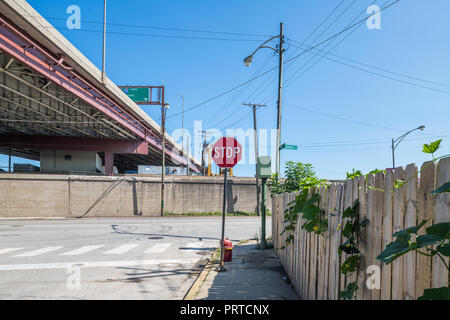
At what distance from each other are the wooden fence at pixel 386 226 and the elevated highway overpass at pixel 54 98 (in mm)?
15003

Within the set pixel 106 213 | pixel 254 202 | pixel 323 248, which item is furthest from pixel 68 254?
pixel 254 202

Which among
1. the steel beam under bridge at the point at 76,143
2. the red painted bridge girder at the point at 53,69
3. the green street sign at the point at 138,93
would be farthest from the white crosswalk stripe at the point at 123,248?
the green street sign at the point at 138,93

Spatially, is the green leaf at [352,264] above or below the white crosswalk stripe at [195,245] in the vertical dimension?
above

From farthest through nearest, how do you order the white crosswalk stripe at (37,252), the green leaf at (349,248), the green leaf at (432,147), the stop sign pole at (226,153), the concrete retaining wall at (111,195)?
1. the concrete retaining wall at (111,195)
2. the white crosswalk stripe at (37,252)
3. the stop sign pole at (226,153)
4. the green leaf at (349,248)
5. the green leaf at (432,147)

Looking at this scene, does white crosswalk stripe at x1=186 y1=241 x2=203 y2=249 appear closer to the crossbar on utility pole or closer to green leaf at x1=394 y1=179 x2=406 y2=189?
the crossbar on utility pole

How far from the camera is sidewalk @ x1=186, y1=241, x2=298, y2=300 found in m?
4.66

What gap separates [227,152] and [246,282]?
2.80 m

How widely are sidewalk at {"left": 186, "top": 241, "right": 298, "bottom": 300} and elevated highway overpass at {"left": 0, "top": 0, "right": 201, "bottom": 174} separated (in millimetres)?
13657

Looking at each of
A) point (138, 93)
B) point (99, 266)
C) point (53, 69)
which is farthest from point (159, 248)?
point (138, 93)

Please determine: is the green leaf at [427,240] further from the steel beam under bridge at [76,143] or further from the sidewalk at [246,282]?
the steel beam under bridge at [76,143]

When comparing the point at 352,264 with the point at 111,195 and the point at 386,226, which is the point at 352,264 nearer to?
the point at 386,226

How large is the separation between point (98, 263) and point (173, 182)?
20566 mm

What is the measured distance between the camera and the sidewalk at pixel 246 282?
15.3 feet

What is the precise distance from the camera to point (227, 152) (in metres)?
6.66
